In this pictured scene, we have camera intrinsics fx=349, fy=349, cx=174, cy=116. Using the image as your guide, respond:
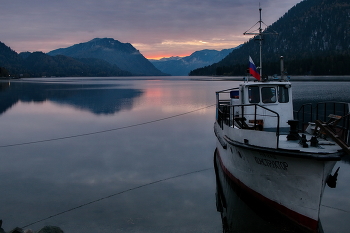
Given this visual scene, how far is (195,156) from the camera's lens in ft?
71.5

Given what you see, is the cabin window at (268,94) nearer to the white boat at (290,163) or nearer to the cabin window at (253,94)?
the cabin window at (253,94)

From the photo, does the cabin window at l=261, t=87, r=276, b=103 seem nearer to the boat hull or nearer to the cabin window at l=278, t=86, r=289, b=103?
the cabin window at l=278, t=86, r=289, b=103

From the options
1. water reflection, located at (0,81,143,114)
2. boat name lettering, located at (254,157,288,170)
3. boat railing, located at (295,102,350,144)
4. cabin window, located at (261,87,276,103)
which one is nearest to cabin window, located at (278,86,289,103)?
cabin window, located at (261,87,276,103)

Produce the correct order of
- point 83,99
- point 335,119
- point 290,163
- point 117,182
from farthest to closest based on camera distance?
point 83,99 → point 117,182 → point 335,119 → point 290,163

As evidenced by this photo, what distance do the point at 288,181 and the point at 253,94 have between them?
16.9 ft

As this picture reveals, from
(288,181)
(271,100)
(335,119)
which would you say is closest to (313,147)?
(288,181)

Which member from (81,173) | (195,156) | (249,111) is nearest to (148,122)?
(195,156)

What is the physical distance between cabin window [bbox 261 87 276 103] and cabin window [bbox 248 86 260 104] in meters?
0.21

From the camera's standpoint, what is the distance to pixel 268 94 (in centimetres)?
1521

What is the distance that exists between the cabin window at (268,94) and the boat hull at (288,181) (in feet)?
10.5

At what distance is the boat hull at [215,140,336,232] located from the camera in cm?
1049

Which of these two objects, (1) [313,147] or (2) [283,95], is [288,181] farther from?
(2) [283,95]

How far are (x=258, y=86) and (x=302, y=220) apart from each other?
6.23 meters

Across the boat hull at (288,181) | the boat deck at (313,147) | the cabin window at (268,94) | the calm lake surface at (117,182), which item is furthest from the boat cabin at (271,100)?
the calm lake surface at (117,182)
